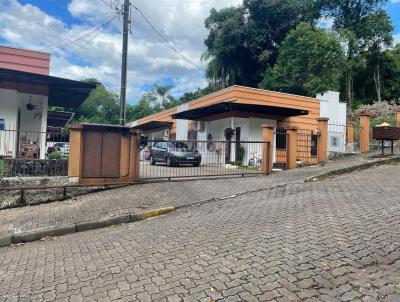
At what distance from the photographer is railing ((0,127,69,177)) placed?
939cm

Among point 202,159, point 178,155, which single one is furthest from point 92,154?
point 178,155

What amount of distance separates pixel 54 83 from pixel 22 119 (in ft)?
10.8

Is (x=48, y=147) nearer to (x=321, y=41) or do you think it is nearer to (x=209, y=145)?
(x=209, y=145)

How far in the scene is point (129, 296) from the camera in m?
3.63

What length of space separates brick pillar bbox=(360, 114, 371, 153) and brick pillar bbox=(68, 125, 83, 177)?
13.6 meters

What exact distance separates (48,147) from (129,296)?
11.1 metres

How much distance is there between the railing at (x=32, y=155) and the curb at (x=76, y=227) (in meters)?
3.25

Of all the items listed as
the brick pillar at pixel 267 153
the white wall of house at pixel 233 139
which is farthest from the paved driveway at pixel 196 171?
the white wall of house at pixel 233 139

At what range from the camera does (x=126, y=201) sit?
28.1ft

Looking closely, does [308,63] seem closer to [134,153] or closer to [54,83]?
[54,83]

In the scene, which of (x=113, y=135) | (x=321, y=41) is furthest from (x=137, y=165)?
(x=321, y=41)

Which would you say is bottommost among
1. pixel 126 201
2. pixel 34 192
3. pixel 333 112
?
pixel 126 201

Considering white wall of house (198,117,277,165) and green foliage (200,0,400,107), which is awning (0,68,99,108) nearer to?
white wall of house (198,117,277,165)

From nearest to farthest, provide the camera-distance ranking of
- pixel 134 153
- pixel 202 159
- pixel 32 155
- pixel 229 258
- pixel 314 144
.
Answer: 1. pixel 229 258
2. pixel 134 153
3. pixel 32 155
4. pixel 202 159
5. pixel 314 144
